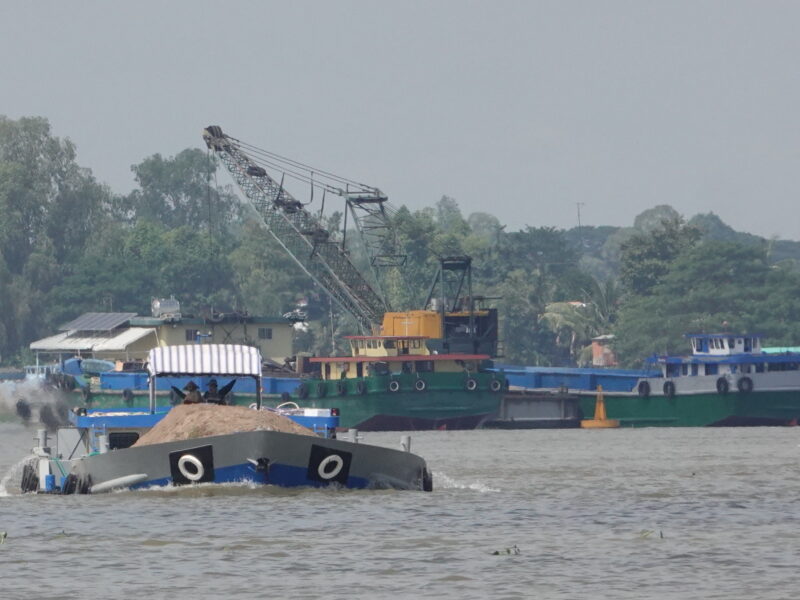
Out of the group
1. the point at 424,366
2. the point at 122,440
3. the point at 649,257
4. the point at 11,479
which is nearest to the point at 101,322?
the point at 424,366

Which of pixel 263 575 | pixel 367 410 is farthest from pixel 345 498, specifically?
pixel 367 410

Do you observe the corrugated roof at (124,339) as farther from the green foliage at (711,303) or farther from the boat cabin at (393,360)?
the green foliage at (711,303)

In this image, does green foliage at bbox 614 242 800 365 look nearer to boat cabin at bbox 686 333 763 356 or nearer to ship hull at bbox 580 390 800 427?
boat cabin at bbox 686 333 763 356

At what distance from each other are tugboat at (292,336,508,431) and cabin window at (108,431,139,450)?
74.2 m

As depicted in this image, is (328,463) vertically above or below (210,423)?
below

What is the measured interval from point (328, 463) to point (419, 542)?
7381mm

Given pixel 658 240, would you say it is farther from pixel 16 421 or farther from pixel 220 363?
pixel 220 363

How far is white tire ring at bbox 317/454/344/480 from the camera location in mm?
40406

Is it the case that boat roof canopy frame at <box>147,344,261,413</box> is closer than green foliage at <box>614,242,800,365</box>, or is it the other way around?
boat roof canopy frame at <box>147,344,261,413</box>

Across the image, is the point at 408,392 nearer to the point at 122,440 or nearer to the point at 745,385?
the point at 745,385

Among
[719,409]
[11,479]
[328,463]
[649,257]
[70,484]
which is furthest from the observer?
[649,257]

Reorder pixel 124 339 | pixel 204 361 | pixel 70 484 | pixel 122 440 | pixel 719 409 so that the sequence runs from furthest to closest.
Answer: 1. pixel 124 339
2. pixel 719 409
3. pixel 204 361
4. pixel 122 440
5. pixel 70 484

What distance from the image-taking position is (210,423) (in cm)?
4009

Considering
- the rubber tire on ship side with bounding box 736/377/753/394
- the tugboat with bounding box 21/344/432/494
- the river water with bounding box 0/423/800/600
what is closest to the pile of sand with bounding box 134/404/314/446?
the tugboat with bounding box 21/344/432/494
